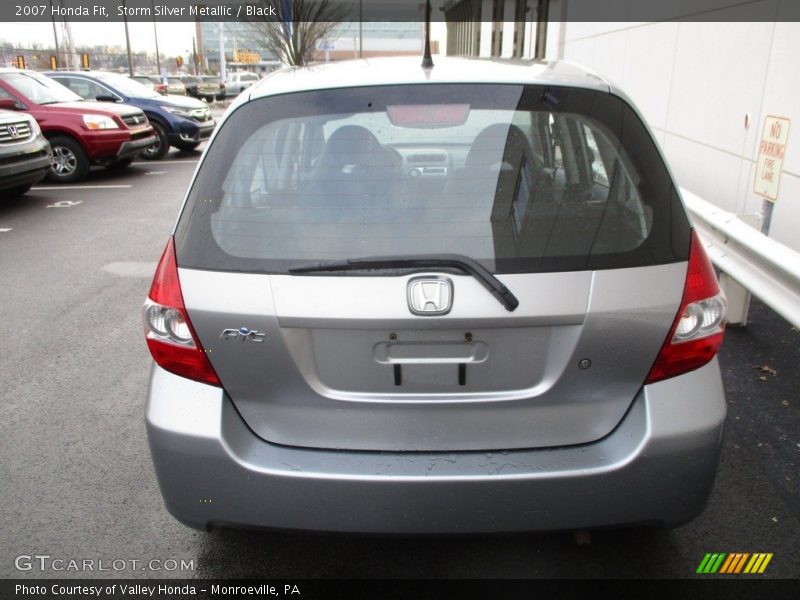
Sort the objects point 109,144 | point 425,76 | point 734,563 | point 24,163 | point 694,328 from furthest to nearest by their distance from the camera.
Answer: point 109,144
point 24,163
point 734,563
point 425,76
point 694,328

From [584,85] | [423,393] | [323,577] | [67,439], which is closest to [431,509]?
[423,393]

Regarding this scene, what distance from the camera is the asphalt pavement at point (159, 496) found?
2.73 metres

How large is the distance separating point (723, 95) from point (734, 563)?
5.80 metres

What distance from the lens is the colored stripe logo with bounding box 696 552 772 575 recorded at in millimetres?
2676

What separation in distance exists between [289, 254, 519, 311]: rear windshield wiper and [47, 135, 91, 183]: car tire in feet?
37.9

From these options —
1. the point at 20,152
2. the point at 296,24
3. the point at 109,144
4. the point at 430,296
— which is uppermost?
the point at 296,24

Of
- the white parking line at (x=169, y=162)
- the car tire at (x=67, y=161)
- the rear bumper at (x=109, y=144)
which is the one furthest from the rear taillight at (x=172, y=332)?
the white parking line at (x=169, y=162)

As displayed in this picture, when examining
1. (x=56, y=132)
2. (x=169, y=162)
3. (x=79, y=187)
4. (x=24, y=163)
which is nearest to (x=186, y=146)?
(x=169, y=162)

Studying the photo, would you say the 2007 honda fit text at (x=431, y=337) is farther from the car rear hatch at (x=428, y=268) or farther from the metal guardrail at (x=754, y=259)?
the metal guardrail at (x=754, y=259)

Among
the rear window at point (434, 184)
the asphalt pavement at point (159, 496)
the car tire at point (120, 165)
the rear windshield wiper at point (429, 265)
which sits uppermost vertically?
the rear window at point (434, 184)

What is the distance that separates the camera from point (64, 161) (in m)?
12.5

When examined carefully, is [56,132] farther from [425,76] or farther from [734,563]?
[734,563]

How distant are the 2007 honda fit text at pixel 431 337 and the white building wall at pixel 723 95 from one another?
438 centimetres

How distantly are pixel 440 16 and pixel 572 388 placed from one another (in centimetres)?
4454
